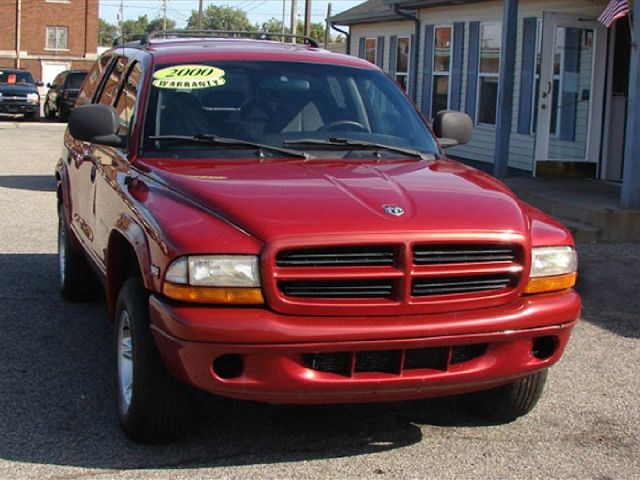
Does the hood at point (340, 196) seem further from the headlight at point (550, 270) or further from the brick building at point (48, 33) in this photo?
the brick building at point (48, 33)

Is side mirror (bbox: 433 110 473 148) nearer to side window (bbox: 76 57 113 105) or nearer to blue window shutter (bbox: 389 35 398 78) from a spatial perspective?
side window (bbox: 76 57 113 105)

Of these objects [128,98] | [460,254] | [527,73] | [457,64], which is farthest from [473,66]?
[460,254]

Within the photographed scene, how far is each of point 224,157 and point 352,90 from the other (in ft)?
3.55

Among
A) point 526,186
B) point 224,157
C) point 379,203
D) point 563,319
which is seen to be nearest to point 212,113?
point 224,157

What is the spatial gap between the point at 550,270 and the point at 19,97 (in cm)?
3021

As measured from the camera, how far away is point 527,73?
15.7 m

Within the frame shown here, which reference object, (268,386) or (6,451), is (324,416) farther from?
(6,451)

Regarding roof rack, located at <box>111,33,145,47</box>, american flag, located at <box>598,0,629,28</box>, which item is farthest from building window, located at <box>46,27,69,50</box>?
roof rack, located at <box>111,33,145,47</box>

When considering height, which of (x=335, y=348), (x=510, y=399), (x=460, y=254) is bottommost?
(x=510, y=399)

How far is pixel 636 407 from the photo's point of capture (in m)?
5.23

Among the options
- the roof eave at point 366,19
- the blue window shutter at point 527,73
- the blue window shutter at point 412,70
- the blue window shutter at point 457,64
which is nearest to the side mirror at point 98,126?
the blue window shutter at point 527,73

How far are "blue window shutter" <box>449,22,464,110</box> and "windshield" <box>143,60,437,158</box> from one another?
12391 mm

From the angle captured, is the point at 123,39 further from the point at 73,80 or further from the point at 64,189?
the point at 73,80

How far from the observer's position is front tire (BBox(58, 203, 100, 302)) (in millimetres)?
6898
